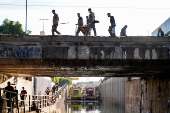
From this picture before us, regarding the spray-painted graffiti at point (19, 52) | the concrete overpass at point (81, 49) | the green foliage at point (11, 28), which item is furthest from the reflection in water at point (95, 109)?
the green foliage at point (11, 28)

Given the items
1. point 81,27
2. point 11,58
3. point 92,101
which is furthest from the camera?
point 92,101

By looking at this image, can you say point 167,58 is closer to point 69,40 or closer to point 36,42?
point 69,40

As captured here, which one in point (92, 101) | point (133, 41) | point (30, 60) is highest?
point (133, 41)

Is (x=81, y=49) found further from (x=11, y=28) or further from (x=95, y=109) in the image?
(x=11, y=28)

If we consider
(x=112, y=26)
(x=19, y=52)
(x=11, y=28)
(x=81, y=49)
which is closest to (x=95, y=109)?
(x=112, y=26)

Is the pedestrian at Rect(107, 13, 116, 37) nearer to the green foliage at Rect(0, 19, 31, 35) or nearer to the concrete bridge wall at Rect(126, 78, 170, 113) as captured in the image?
the concrete bridge wall at Rect(126, 78, 170, 113)

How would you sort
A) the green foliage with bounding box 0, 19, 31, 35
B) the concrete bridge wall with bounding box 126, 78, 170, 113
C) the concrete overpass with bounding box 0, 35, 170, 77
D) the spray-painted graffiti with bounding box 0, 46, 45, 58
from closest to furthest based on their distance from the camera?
the spray-painted graffiti with bounding box 0, 46, 45, 58, the concrete overpass with bounding box 0, 35, 170, 77, the concrete bridge wall with bounding box 126, 78, 170, 113, the green foliage with bounding box 0, 19, 31, 35

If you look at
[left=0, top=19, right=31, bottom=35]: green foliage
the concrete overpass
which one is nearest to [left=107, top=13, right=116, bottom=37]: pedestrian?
the concrete overpass

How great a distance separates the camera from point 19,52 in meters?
16.8

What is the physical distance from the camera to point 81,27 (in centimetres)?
1952

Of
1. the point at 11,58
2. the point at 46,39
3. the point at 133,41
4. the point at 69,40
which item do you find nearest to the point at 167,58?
the point at 133,41

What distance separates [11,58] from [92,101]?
45818 mm

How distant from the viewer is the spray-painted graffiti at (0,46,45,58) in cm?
1664

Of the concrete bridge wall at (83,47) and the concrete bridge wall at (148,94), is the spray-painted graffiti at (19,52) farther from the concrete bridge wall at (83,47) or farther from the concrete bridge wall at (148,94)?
the concrete bridge wall at (148,94)
